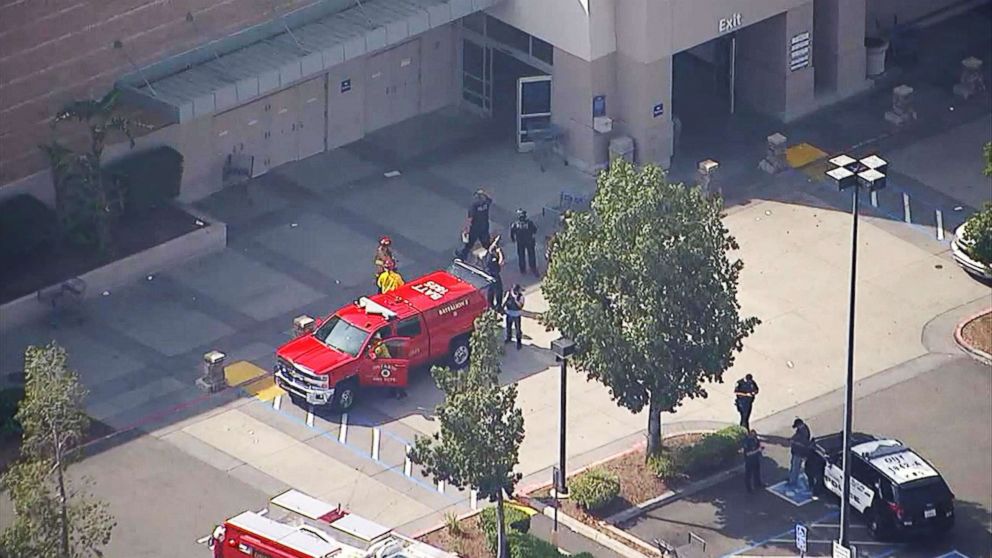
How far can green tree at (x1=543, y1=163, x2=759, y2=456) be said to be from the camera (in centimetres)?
4259

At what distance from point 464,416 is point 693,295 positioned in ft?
16.7

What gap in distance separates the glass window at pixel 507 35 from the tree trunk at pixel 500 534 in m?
18.2

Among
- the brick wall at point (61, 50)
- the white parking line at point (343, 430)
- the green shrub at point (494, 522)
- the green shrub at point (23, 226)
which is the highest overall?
the brick wall at point (61, 50)

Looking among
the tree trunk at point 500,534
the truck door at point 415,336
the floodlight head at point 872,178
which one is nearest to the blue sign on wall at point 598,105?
the truck door at point 415,336

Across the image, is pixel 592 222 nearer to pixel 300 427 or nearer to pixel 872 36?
pixel 300 427

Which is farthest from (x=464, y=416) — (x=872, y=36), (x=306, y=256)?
(x=872, y=36)

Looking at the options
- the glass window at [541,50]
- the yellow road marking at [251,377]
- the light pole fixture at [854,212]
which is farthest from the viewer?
the glass window at [541,50]

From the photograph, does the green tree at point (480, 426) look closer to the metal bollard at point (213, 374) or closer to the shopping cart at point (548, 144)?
the metal bollard at point (213, 374)

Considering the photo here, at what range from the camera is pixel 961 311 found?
50.2 meters

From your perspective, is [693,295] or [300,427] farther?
[300,427]

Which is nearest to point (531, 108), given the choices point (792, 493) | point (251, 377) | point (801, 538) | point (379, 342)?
point (379, 342)

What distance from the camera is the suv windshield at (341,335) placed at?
47.1 m

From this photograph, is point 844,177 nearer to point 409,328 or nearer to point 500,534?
point 500,534

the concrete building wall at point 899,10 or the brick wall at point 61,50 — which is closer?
the brick wall at point 61,50
